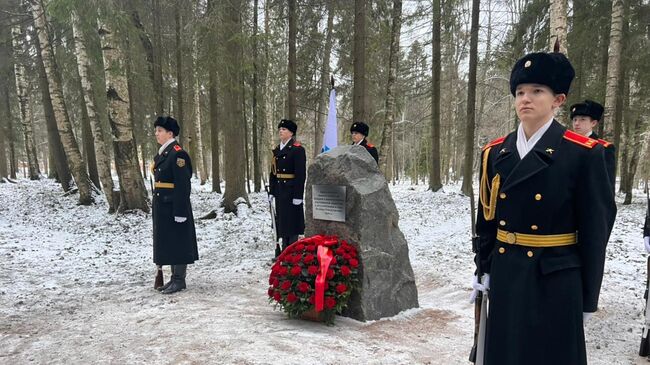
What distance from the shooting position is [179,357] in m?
3.49

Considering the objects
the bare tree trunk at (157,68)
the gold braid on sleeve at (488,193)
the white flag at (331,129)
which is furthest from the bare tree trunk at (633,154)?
the bare tree trunk at (157,68)

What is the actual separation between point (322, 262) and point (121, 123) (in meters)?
8.21

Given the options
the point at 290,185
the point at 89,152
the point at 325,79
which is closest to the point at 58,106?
the point at 89,152

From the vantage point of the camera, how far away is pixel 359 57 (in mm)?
10898

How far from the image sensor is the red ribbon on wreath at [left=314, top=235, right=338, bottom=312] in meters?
4.38

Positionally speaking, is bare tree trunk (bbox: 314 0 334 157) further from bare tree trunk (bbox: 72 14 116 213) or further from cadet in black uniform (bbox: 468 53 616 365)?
cadet in black uniform (bbox: 468 53 616 365)

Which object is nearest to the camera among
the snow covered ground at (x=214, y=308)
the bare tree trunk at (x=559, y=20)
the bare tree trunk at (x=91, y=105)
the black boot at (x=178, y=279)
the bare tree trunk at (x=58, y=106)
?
the snow covered ground at (x=214, y=308)

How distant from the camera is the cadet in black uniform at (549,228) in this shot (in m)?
2.14

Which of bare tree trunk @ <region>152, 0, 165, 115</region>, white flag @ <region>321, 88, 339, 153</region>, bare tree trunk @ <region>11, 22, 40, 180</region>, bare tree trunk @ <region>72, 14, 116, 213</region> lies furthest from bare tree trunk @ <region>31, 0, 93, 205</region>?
white flag @ <region>321, 88, 339, 153</region>

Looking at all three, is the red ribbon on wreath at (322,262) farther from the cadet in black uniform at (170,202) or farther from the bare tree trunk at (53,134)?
the bare tree trunk at (53,134)

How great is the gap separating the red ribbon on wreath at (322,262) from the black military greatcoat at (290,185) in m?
2.19

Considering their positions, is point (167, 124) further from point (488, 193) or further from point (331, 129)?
point (488, 193)

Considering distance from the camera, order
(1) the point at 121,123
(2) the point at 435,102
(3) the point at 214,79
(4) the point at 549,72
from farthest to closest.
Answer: (2) the point at 435,102 → (3) the point at 214,79 → (1) the point at 121,123 → (4) the point at 549,72

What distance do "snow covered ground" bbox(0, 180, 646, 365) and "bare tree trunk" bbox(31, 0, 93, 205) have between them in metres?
2.52
